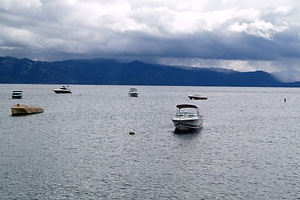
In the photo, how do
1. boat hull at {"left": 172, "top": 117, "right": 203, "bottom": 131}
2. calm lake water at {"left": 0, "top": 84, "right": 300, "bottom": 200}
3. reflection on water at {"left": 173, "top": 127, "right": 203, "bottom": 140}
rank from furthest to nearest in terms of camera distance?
boat hull at {"left": 172, "top": 117, "right": 203, "bottom": 131}, reflection on water at {"left": 173, "top": 127, "right": 203, "bottom": 140}, calm lake water at {"left": 0, "top": 84, "right": 300, "bottom": 200}

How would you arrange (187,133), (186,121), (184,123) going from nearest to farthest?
(187,133), (184,123), (186,121)

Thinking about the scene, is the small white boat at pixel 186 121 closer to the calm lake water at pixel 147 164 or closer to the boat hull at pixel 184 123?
the boat hull at pixel 184 123

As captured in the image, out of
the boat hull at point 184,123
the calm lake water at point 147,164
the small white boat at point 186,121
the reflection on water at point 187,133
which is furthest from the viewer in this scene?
the small white boat at point 186,121

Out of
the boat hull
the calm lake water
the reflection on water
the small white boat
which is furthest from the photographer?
the small white boat

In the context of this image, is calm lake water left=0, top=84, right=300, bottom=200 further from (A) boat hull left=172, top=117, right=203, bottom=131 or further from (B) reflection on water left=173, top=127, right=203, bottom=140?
(A) boat hull left=172, top=117, right=203, bottom=131

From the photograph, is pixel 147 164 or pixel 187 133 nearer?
pixel 147 164

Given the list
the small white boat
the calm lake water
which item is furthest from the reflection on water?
the small white boat

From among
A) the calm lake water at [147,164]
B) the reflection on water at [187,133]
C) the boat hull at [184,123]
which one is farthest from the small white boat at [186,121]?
the calm lake water at [147,164]

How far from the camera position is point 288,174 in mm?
52094

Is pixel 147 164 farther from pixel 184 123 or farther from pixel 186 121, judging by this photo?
pixel 186 121

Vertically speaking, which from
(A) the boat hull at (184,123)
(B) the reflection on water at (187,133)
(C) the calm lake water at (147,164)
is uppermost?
(A) the boat hull at (184,123)

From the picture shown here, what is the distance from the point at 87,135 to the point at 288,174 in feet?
153

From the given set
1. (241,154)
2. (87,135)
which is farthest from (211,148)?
(87,135)

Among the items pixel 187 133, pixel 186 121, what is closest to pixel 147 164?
pixel 187 133
